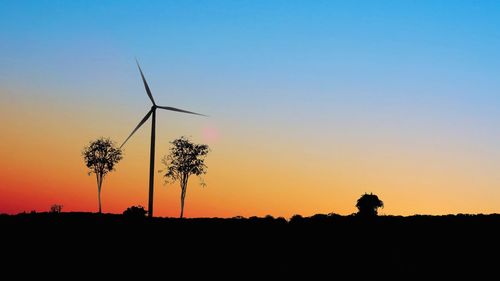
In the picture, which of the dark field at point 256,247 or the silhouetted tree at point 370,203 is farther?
the silhouetted tree at point 370,203

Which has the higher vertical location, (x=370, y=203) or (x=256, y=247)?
(x=370, y=203)

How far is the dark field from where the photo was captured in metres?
56.5

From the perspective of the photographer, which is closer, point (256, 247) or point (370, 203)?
point (256, 247)

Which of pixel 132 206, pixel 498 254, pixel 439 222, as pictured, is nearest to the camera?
pixel 498 254

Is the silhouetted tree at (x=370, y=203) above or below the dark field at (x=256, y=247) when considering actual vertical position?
above

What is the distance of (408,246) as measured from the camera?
59.9 m

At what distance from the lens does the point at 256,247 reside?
2370 inches

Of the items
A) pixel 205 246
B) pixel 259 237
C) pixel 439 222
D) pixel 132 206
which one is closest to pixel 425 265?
pixel 439 222

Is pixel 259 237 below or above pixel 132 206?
below

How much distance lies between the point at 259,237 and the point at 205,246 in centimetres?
437

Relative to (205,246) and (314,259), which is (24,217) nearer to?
(205,246)

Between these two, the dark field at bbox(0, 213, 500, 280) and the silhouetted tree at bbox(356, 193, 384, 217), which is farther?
the silhouetted tree at bbox(356, 193, 384, 217)

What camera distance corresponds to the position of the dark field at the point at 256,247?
56469mm

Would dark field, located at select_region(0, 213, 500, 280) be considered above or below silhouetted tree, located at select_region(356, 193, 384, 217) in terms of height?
below
